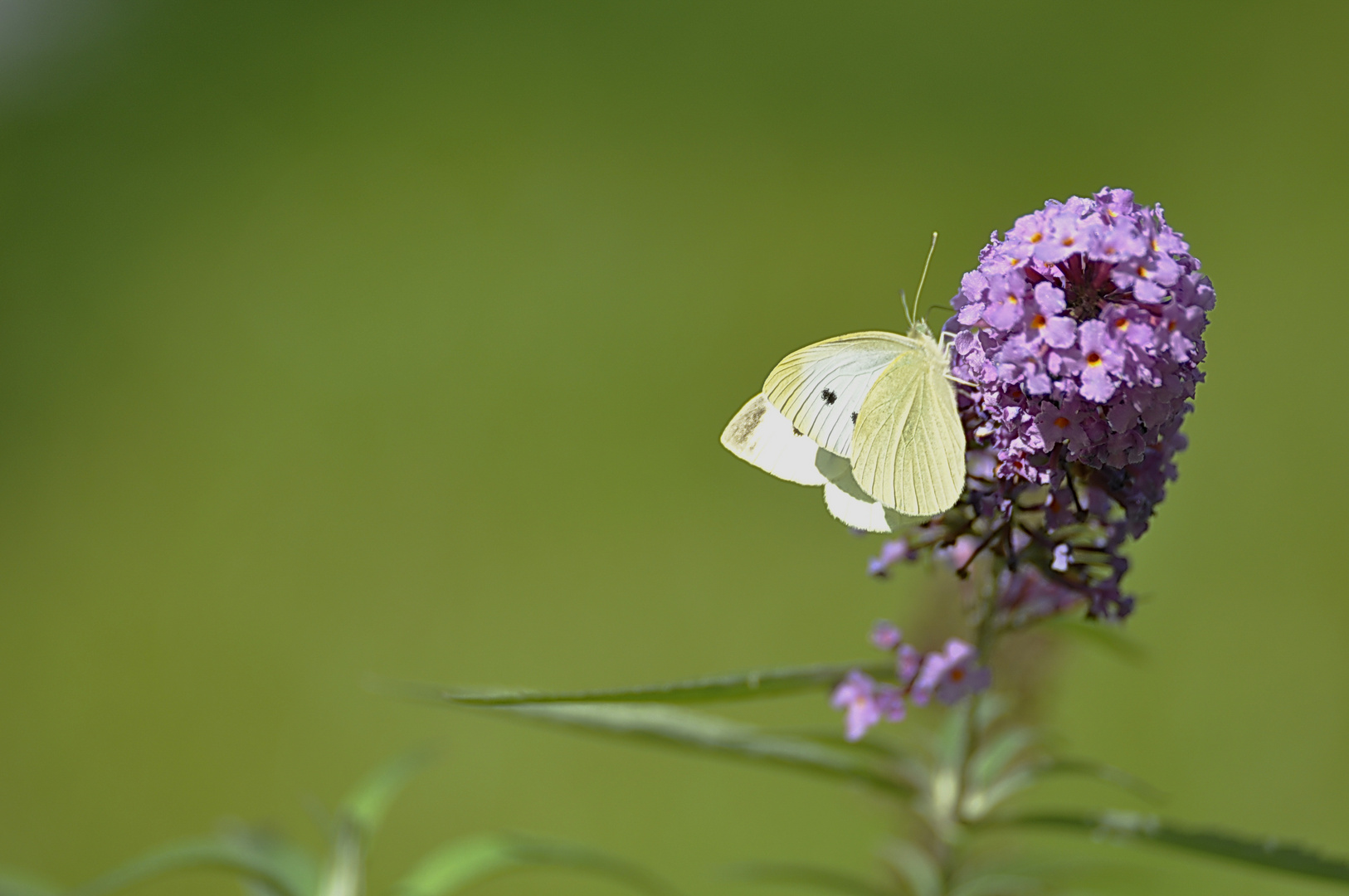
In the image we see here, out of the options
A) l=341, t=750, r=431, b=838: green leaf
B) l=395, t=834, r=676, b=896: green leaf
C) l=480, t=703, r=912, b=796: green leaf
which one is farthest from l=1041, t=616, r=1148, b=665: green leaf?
l=341, t=750, r=431, b=838: green leaf

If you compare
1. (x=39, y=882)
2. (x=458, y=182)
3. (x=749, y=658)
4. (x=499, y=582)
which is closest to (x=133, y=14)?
(x=458, y=182)

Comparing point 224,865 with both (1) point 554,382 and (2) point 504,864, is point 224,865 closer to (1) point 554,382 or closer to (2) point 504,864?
(2) point 504,864

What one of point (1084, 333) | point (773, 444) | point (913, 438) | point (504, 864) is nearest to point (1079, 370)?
point (1084, 333)

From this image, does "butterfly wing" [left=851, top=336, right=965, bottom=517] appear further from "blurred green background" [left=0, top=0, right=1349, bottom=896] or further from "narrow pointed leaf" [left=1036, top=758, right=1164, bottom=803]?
"blurred green background" [left=0, top=0, right=1349, bottom=896]

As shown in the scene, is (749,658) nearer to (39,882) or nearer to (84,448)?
(39,882)

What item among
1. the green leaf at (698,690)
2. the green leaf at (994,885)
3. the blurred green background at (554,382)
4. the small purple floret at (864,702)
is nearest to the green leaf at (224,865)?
the green leaf at (698,690)

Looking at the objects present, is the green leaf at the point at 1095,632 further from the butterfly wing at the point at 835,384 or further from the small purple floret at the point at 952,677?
the butterfly wing at the point at 835,384
